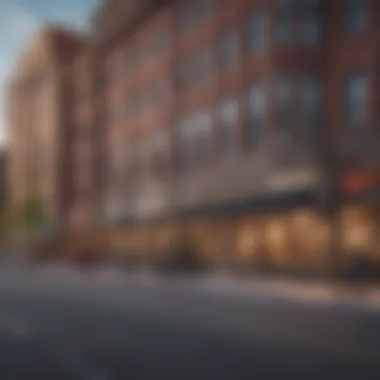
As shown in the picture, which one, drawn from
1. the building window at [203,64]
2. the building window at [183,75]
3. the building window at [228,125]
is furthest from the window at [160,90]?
the building window at [228,125]

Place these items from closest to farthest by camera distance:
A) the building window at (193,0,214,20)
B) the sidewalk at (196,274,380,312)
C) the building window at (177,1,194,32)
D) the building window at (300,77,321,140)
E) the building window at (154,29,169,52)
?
the sidewalk at (196,274,380,312) < the building window at (300,77,321,140) < the building window at (193,0,214,20) < the building window at (177,1,194,32) < the building window at (154,29,169,52)

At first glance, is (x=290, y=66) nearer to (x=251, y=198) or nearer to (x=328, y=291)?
(x=251, y=198)

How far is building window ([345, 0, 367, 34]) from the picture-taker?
106 ft

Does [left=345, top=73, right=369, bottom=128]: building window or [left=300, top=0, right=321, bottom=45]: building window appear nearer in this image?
[left=345, top=73, right=369, bottom=128]: building window

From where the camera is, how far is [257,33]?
123ft

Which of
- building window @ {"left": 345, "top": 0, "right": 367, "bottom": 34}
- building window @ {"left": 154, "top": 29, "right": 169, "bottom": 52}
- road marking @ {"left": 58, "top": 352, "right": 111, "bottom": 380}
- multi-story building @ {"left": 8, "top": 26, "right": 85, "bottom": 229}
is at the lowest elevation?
road marking @ {"left": 58, "top": 352, "right": 111, "bottom": 380}

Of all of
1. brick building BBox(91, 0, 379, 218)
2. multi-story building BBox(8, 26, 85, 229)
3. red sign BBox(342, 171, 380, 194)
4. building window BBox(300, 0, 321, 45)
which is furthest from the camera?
building window BBox(300, 0, 321, 45)

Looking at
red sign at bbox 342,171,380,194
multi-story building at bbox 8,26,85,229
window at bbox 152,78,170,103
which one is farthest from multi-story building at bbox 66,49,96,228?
window at bbox 152,78,170,103

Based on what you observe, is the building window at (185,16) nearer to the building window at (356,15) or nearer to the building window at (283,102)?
the building window at (283,102)

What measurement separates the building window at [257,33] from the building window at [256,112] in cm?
180

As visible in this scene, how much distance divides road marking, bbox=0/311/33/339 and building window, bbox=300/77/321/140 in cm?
1797

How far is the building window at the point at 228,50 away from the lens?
3955 centimetres

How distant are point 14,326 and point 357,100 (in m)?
19.7

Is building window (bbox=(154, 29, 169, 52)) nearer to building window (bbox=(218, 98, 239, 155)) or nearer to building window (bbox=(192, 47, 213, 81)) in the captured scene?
building window (bbox=(192, 47, 213, 81))
